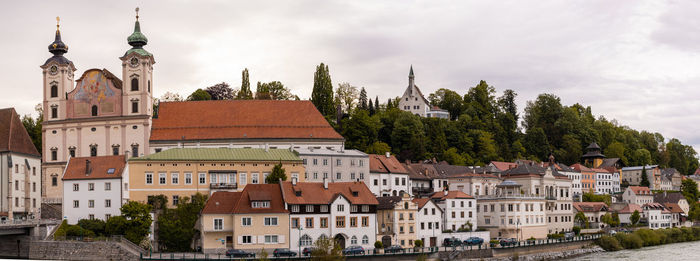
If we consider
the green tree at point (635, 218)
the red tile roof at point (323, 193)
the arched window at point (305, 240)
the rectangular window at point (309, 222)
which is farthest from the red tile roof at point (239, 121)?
the green tree at point (635, 218)

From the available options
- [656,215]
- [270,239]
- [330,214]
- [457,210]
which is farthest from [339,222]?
[656,215]

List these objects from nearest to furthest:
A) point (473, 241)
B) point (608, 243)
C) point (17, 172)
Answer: point (473, 241)
point (17, 172)
point (608, 243)

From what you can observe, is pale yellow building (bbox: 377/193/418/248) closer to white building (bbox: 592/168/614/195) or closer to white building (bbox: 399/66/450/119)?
white building (bbox: 592/168/614/195)

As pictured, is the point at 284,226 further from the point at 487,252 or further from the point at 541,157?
the point at 541,157

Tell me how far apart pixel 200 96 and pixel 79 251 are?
52.9 meters

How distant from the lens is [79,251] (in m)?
59.7

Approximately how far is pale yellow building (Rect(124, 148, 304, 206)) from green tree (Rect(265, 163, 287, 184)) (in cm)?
149

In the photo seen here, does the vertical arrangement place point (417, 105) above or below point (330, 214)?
above

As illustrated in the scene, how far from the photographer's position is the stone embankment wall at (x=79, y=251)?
193 ft

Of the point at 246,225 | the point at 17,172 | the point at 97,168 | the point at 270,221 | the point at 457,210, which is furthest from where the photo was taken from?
the point at 457,210

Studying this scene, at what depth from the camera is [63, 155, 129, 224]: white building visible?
65.5 m

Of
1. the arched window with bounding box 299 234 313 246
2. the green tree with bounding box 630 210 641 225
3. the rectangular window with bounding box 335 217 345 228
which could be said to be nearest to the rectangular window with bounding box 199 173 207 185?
the arched window with bounding box 299 234 313 246

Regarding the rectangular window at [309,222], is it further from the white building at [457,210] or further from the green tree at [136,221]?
the white building at [457,210]

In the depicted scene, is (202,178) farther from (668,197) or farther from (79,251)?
(668,197)
